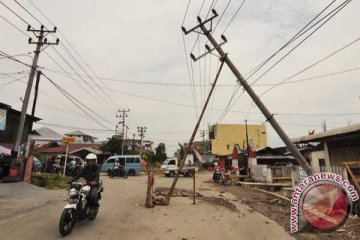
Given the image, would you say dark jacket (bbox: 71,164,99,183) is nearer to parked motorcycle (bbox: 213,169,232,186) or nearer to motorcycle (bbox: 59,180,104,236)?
motorcycle (bbox: 59,180,104,236)

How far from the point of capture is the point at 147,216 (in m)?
10.5

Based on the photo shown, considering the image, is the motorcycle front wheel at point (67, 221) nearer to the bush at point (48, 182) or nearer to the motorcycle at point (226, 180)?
the bush at point (48, 182)

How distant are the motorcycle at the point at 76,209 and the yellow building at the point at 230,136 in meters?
63.5

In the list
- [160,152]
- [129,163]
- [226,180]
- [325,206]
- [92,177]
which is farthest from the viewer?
[160,152]

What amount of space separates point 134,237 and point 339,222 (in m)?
5.77

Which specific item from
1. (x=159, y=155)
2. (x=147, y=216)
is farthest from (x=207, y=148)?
(x=147, y=216)

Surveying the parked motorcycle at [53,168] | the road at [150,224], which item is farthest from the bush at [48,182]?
the parked motorcycle at [53,168]

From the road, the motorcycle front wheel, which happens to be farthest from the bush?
the motorcycle front wheel

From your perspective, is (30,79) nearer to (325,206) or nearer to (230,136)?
(325,206)

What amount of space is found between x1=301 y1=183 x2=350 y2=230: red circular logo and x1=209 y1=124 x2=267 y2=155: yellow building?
61.8 meters

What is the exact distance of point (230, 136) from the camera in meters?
73.8

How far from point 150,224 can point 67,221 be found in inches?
96.5

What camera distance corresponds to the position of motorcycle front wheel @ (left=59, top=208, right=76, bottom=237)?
734 centimetres

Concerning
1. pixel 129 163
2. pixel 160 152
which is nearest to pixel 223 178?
pixel 129 163
